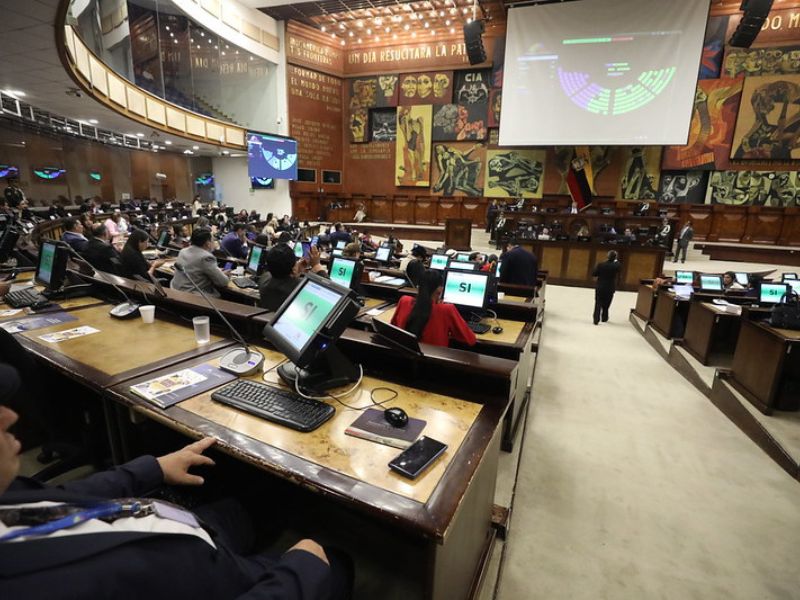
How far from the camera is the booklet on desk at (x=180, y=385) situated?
5.30 feet

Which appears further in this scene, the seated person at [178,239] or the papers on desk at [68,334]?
the seated person at [178,239]

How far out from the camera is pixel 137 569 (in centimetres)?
71

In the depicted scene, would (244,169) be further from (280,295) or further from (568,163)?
(280,295)

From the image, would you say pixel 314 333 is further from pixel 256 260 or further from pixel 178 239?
pixel 178 239

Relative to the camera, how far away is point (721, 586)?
6.46 feet

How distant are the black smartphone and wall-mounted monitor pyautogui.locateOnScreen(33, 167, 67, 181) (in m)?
17.0

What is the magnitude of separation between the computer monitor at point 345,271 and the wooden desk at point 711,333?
401cm

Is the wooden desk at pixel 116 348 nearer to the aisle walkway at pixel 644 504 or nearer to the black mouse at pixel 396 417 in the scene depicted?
the black mouse at pixel 396 417

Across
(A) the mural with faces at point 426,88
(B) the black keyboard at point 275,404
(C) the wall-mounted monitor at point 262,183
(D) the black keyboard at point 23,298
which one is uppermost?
(A) the mural with faces at point 426,88

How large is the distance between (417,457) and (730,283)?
6931mm

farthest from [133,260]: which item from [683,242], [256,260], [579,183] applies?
[579,183]

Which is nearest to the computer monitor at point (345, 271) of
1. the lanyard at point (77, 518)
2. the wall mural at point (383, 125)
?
the lanyard at point (77, 518)

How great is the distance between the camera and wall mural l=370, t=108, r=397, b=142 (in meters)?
16.4

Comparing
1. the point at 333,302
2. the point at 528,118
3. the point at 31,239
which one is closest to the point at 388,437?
the point at 333,302
